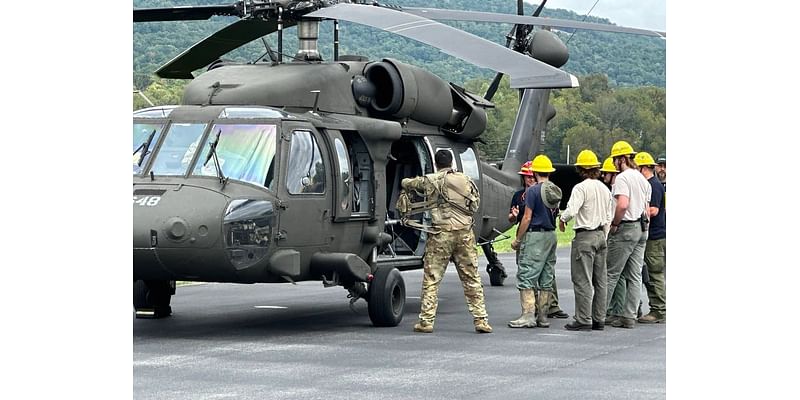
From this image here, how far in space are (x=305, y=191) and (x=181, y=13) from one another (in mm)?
2391

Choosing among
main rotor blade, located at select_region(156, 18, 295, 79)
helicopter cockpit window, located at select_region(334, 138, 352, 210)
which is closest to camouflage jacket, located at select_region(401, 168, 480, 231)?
helicopter cockpit window, located at select_region(334, 138, 352, 210)

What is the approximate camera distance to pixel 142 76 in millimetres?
54375

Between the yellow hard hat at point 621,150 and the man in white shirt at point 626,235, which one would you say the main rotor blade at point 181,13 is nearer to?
the yellow hard hat at point 621,150

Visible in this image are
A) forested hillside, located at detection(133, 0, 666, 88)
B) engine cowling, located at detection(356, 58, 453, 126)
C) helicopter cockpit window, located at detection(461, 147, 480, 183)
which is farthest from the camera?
forested hillside, located at detection(133, 0, 666, 88)

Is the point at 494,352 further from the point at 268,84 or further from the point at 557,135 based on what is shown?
the point at 557,135

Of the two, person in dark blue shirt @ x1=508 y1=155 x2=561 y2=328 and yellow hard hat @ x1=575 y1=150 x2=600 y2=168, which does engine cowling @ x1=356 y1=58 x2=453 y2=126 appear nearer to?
person in dark blue shirt @ x1=508 y1=155 x2=561 y2=328

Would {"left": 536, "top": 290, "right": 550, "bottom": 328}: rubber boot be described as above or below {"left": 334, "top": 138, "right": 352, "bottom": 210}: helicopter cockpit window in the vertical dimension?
below

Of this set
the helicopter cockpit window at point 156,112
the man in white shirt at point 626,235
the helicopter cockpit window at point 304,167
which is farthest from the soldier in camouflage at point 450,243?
the helicopter cockpit window at point 156,112

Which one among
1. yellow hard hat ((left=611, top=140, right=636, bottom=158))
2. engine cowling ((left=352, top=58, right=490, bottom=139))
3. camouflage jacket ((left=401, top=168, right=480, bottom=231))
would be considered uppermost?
engine cowling ((left=352, top=58, right=490, bottom=139))

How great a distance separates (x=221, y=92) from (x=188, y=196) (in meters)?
1.85

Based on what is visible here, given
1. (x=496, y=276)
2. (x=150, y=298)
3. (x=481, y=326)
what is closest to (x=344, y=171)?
(x=481, y=326)

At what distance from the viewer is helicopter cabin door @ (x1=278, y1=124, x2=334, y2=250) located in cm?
1097

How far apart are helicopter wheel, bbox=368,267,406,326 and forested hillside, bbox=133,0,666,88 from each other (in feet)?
116
